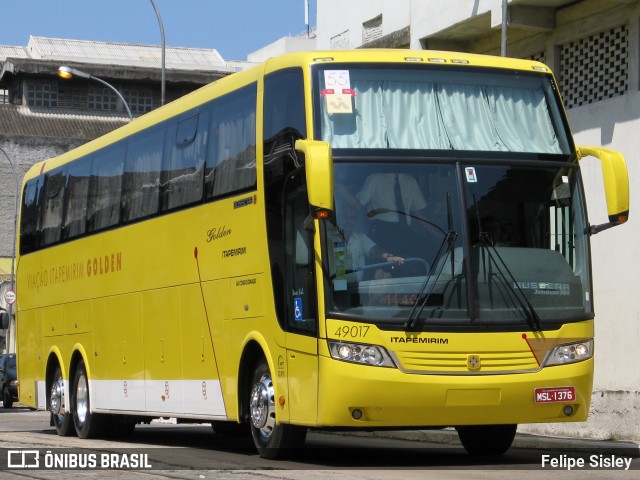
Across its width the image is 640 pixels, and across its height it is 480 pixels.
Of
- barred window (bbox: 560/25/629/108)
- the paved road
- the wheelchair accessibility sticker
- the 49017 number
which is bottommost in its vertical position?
the paved road

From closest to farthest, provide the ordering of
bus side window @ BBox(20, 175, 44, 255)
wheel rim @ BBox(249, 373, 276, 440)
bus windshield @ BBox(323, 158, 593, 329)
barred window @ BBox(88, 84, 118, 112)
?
1. bus windshield @ BBox(323, 158, 593, 329)
2. wheel rim @ BBox(249, 373, 276, 440)
3. bus side window @ BBox(20, 175, 44, 255)
4. barred window @ BBox(88, 84, 118, 112)

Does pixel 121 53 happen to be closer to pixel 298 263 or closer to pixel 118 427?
pixel 118 427

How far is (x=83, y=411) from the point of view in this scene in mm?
20312

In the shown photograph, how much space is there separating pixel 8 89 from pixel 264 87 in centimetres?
5958

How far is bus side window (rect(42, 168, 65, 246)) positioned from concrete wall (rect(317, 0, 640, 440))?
640 centimetres

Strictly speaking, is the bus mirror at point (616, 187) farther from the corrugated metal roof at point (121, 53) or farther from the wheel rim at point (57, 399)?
the corrugated metal roof at point (121, 53)

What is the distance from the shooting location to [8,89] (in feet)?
234

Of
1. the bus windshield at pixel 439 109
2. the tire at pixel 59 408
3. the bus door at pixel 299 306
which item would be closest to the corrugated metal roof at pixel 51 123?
the tire at pixel 59 408

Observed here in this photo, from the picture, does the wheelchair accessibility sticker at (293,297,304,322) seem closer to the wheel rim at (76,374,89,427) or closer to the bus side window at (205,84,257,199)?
the bus side window at (205,84,257,199)

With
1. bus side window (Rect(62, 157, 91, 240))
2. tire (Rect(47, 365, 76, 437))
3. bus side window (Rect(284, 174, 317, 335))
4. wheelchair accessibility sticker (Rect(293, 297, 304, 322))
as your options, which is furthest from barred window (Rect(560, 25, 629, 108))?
tire (Rect(47, 365, 76, 437))

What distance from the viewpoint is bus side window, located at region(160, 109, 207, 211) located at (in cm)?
1564

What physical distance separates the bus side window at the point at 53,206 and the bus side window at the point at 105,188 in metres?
1.61

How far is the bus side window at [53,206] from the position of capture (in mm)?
21266

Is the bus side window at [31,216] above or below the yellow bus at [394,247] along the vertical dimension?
above
